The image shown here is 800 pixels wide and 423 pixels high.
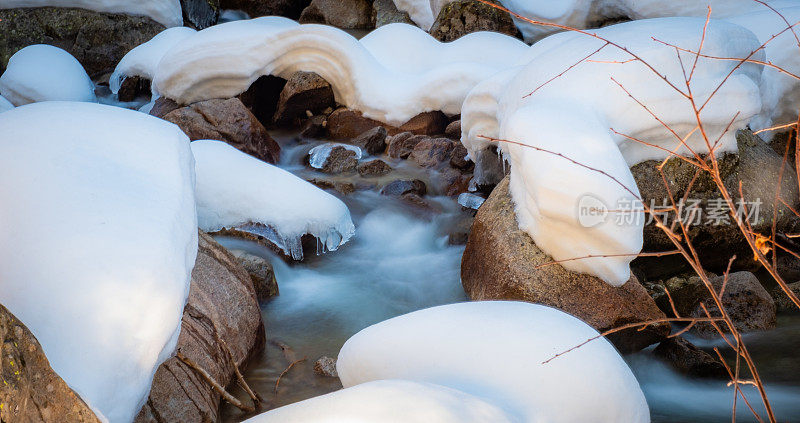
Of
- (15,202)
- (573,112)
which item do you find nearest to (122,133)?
(15,202)

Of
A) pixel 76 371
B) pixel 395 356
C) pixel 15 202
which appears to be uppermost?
pixel 15 202

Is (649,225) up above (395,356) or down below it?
below

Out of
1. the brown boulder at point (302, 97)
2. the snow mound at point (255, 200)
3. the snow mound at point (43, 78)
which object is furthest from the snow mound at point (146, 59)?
the snow mound at point (255, 200)

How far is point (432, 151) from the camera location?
6242 mm

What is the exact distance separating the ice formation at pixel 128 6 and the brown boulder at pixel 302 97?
2968 mm

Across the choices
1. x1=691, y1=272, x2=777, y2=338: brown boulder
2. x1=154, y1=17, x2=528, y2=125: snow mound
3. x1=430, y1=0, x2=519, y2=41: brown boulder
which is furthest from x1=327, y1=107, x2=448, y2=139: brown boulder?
x1=691, y1=272, x2=777, y2=338: brown boulder

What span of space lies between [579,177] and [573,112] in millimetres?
528

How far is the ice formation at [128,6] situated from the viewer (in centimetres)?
Answer: 874

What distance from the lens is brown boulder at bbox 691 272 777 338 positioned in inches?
153

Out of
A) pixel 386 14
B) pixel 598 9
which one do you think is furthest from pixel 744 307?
pixel 386 14

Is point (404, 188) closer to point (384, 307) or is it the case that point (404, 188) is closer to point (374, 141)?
point (374, 141)

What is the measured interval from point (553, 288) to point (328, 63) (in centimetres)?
414

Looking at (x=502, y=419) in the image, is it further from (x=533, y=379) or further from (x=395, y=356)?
(x=395, y=356)

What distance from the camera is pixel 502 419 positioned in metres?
1.93
